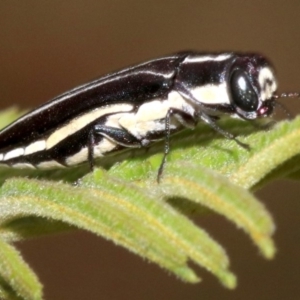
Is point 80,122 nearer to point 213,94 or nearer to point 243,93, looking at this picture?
point 213,94

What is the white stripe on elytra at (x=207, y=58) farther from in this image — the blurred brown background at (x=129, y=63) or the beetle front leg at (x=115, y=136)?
the blurred brown background at (x=129, y=63)

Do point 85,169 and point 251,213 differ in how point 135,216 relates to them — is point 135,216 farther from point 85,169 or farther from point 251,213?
point 85,169

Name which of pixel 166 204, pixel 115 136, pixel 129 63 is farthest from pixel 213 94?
pixel 129 63

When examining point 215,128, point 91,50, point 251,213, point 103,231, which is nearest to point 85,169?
point 215,128

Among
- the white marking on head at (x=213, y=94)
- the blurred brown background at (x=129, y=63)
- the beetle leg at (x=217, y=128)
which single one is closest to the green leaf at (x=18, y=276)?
the beetle leg at (x=217, y=128)

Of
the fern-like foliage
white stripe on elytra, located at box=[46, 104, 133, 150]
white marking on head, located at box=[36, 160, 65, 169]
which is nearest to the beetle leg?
the fern-like foliage

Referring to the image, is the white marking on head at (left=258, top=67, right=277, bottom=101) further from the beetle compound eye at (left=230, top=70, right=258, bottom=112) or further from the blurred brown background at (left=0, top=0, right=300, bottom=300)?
the blurred brown background at (left=0, top=0, right=300, bottom=300)
